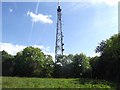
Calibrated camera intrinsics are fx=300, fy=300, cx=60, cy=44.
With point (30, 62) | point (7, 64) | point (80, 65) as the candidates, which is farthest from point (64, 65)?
point (7, 64)

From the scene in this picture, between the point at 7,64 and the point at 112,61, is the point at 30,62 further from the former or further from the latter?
the point at 112,61

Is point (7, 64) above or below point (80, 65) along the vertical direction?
above

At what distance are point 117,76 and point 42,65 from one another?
2881 centimetres

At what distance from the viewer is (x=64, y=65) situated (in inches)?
3150

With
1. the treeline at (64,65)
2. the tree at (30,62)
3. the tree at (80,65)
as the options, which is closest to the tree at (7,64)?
the treeline at (64,65)

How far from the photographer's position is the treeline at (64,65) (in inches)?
2552

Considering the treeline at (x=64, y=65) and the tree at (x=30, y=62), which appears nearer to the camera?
the treeline at (x=64, y=65)

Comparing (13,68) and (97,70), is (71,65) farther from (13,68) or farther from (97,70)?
(13,68)

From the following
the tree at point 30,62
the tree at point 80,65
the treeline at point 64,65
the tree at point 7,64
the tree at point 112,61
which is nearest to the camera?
the tree at point 112,61

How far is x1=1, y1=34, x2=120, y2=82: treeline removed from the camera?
64812mm

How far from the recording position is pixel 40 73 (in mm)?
80438

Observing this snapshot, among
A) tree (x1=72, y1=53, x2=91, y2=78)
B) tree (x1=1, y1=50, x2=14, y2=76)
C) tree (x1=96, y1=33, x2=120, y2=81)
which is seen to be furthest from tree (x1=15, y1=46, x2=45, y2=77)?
tree (x1=96, y1=33, x2=120, y2=81)

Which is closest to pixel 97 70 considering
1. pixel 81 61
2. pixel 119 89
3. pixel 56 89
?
pixel 81 61

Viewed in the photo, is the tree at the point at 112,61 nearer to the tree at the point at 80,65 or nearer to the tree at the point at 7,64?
the tree at the point at 80,65
